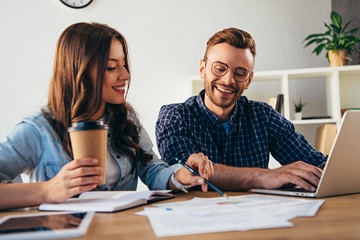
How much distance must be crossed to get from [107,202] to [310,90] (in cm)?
274

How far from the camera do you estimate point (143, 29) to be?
327cm

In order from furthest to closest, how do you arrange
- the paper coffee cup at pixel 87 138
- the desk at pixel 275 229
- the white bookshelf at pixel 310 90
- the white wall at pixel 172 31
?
the white wall at pixel 172 31, the white bookshelf at pixel 310 90, the paper coffee cup at pixel 87 138, the desk at pixel 275 229

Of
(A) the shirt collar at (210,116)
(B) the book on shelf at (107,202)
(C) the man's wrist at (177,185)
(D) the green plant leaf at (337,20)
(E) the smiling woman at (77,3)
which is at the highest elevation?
(E) the smiling woman at (77,3)

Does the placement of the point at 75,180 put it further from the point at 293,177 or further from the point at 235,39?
the point at 235,39

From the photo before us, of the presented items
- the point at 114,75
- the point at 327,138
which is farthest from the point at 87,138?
the point at 327,138

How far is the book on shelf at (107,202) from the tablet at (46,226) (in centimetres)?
6

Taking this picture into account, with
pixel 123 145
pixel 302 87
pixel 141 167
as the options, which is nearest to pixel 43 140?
pixel 123 145

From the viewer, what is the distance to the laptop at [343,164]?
3.19 ft

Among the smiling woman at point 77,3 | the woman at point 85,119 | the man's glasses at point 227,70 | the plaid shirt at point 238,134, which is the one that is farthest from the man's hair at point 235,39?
the smiling woman at point 77,3

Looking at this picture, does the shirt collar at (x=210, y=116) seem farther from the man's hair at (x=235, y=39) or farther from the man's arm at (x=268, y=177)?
the man's arm at (x=268, y=177)

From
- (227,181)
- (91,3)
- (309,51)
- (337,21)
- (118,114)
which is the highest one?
(91,3)

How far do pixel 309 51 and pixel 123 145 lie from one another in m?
2.41

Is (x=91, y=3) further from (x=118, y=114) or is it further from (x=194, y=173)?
(x=194, y=173)

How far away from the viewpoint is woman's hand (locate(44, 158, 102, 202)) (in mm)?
892
